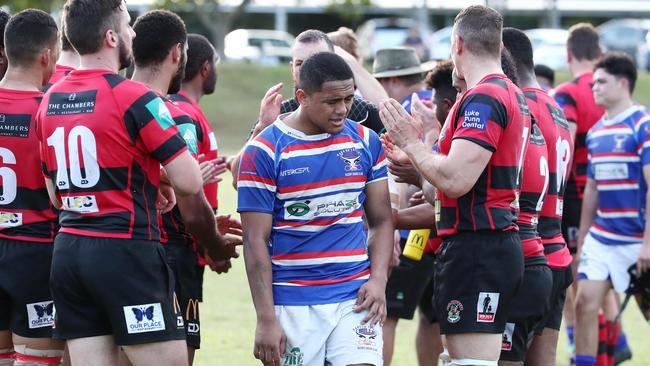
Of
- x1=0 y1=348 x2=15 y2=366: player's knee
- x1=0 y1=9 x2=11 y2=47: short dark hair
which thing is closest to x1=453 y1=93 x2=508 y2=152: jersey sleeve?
x1=0 y1=348 x2=15 y2=366: player's knee

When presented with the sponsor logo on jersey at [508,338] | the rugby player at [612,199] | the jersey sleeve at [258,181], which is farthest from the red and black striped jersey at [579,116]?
the jersey sleeve at [258,181]

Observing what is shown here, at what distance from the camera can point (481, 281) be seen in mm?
5492

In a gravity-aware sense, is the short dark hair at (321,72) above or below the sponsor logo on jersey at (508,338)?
above

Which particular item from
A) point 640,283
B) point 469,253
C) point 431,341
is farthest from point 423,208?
point 640,283

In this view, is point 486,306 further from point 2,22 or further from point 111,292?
point 2,22

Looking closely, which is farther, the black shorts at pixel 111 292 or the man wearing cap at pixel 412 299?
the man wearing cap at pixel 412 299

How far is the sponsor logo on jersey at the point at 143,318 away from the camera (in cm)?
501

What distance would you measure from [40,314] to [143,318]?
1.08 metres

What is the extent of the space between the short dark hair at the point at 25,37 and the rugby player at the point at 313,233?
60.2 inches

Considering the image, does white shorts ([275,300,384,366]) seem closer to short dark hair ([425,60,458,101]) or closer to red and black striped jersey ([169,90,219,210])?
red and black striped jersey ([169,90,219,210])

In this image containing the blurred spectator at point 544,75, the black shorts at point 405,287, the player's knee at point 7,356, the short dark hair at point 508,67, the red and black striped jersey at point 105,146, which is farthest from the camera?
the blurred spectator at point 544,75

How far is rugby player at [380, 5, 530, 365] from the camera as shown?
5398 mm

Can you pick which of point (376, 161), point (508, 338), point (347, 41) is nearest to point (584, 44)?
point (347, 41)

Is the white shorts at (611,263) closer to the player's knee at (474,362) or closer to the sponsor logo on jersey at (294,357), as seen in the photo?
the player's knee at (474,362)
